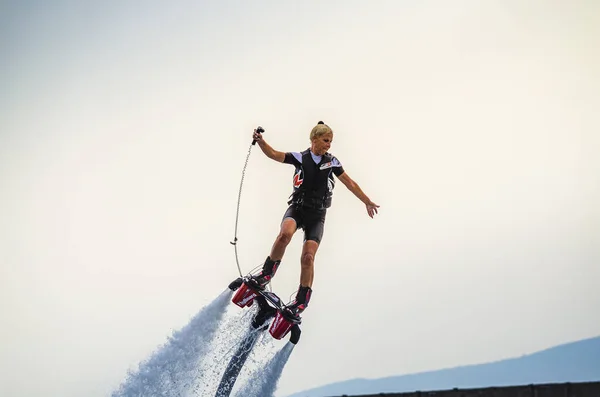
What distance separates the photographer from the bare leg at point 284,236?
1652cm

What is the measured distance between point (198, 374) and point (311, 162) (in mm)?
4306

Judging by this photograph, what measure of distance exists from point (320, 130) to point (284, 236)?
193 cm

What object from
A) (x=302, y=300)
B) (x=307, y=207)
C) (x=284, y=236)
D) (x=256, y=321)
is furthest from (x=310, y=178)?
(x=256, y=321)

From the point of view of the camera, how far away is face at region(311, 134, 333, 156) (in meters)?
16.8

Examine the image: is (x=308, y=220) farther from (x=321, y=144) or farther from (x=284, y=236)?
(x=321, y=144)

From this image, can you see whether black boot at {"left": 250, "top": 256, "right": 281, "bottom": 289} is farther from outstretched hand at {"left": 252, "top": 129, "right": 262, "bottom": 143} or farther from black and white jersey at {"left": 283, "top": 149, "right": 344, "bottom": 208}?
outstretched hand at {"left": 252, "top": 129, "right": 262, "bottom": 143}

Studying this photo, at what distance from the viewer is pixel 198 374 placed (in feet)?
57.0

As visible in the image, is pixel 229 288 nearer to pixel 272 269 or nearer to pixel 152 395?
pixel 272 269

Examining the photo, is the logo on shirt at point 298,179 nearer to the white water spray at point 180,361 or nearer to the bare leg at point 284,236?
the bare leg at point 284,236

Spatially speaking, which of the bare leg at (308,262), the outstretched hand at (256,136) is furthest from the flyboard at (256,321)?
the outstretched hand at (256,136)

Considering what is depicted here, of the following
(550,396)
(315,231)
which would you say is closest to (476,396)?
(550,396)

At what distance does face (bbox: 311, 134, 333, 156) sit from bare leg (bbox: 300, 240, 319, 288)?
1554 millimetres

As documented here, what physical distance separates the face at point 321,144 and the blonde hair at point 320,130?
0.05 metres

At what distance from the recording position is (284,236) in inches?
651
